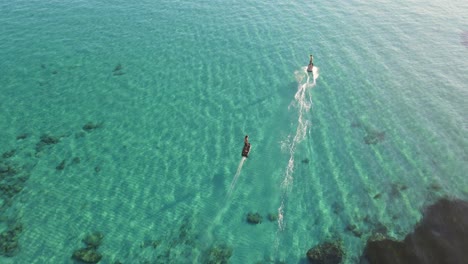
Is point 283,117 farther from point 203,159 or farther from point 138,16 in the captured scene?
point 138,16

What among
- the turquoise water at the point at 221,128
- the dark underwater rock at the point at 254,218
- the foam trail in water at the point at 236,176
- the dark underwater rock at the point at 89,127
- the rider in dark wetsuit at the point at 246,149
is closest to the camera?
the turquoise water at the point at 221,128

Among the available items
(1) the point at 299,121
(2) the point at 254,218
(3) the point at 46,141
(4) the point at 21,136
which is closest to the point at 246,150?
(2) the point at 254,218

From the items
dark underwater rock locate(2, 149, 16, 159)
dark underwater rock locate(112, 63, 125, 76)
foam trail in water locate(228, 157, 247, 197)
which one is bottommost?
foam trail in water locate(228, 157, 247, 197)

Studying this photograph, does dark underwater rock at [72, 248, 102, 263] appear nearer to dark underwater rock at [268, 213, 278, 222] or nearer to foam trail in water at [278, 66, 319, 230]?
dark underwater rock at [268, 213, 278, 222]

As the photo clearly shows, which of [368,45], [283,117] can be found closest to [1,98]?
[283,117]

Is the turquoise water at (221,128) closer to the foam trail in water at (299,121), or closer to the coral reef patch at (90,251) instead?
the foam trail in water at (299,121)

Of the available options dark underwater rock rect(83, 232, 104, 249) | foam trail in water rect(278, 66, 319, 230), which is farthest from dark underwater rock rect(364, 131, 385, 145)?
dark underwater rock rect(83, 232, 104, 249)

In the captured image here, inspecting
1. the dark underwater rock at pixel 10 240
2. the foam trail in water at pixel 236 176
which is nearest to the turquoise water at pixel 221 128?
the foam trail in water at pixel 236 176
